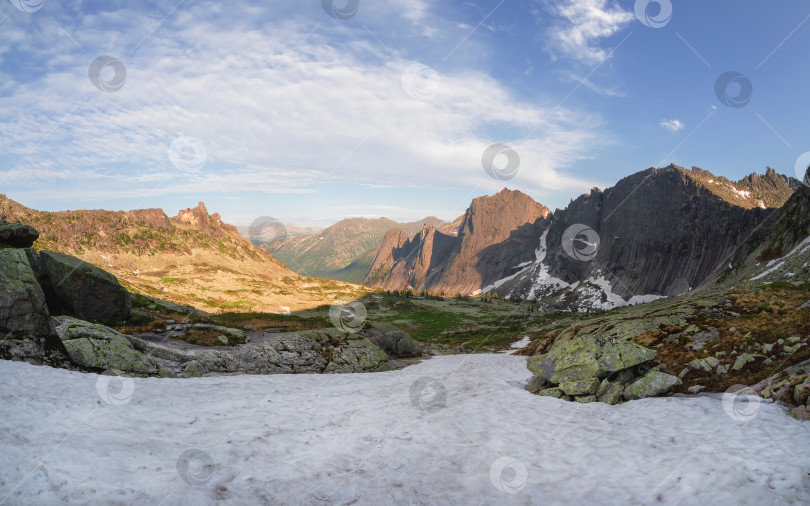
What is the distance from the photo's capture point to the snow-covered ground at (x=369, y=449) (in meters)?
9.50

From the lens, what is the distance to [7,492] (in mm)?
7965

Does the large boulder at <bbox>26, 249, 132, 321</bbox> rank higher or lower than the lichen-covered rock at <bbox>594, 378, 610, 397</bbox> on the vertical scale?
lower

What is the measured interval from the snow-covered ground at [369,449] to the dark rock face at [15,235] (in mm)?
18300

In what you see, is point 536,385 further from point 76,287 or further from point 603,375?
point 76,287

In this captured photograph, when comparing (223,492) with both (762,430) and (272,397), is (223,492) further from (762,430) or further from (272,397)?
(762,430)

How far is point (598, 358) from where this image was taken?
65.3ft

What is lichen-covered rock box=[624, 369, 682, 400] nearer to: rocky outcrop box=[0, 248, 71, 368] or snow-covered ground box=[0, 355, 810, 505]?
snow-covered ground box=[0, 355, 810, 505]

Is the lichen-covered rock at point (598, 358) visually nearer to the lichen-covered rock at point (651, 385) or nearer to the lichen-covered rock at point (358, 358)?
the lichen-covered rock at point (651, 385)

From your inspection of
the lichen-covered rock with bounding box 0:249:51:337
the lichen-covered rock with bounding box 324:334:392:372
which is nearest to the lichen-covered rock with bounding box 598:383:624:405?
the lichen-covered rock with bounding box 324:334:392:372

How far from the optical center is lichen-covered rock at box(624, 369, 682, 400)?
1702cm

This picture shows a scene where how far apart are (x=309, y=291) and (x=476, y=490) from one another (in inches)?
6408

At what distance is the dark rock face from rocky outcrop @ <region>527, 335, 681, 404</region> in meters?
38.2

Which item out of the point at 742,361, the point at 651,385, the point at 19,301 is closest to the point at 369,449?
the point at 651,385

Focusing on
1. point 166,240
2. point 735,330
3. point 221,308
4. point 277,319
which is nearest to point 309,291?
point 221,308
